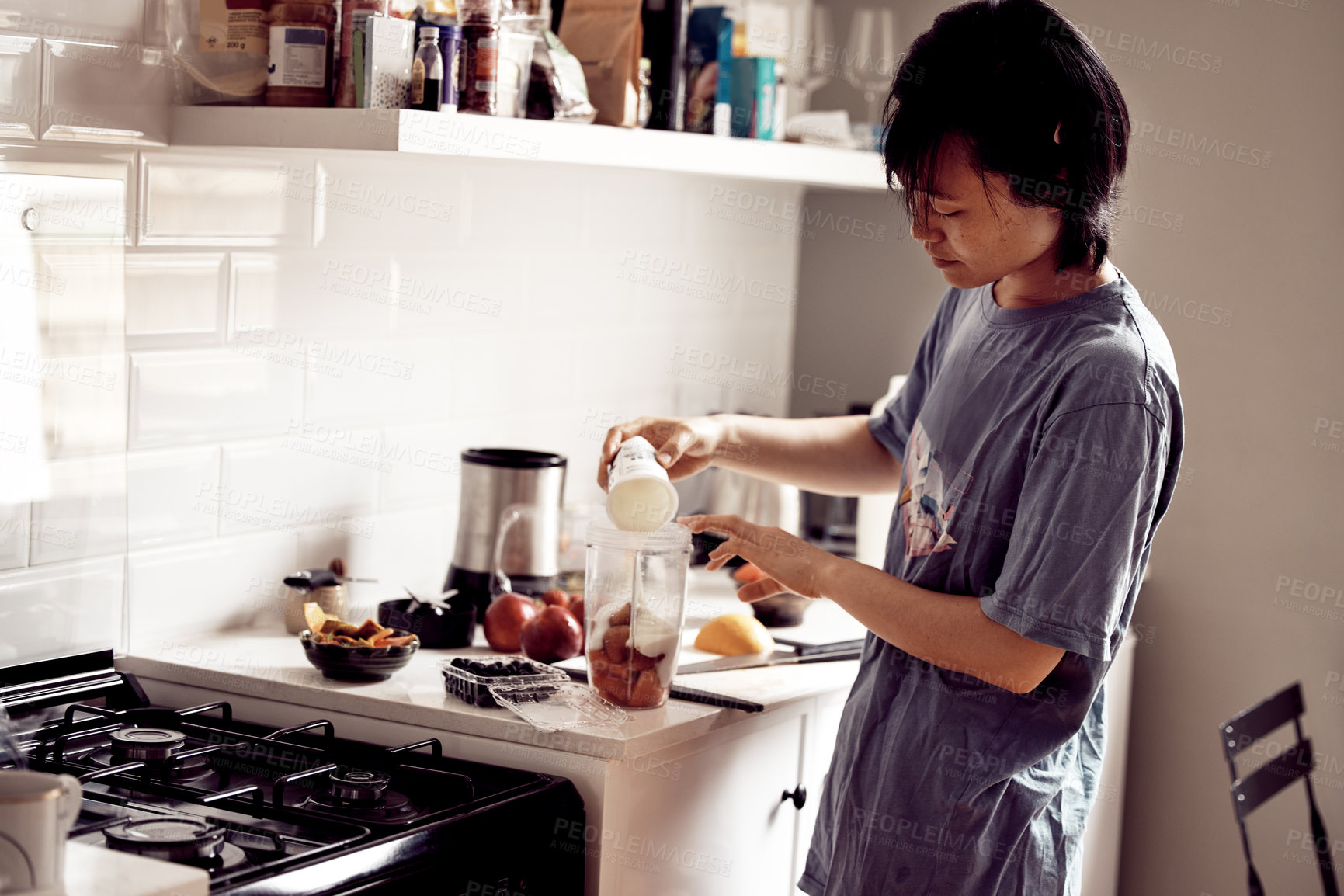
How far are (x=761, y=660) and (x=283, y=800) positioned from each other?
0.67 meters

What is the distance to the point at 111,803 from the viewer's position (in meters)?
1.24

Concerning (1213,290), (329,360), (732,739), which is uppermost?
(1213,290)

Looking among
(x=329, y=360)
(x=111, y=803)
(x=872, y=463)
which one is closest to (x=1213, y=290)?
(x=872, y=463)

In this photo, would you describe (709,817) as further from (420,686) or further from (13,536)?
(13,536)

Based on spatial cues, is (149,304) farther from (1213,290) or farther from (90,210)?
(1213,290)

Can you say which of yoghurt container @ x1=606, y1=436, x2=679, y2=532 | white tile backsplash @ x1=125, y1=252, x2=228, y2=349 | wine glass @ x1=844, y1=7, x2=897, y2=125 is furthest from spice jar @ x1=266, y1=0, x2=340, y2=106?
wine glass @ x1=844, y1=7, x2=897, y2=125

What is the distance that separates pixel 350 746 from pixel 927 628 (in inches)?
23.6

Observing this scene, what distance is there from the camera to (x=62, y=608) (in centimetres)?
154

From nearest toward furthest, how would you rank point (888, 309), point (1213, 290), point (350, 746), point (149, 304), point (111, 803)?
point (111, 803) → point (350, 746) → point (149, 304) → point (1213, 290) → point (888, 309)

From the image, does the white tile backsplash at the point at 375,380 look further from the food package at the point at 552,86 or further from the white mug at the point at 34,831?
the white mug at the point at 34,831

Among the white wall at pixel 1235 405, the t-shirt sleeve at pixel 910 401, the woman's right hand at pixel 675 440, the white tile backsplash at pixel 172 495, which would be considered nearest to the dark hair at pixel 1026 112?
the t-shirt sleeve at pixel 910 401

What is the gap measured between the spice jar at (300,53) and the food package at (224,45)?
0.10ft

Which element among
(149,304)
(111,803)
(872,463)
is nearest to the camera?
(111,803)

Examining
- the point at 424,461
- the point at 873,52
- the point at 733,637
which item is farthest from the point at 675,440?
the point at 873,52
